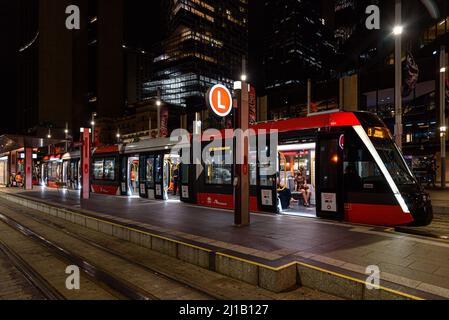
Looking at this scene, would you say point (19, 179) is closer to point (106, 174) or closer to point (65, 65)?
point (106, 174)

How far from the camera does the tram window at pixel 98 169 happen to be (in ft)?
64.5

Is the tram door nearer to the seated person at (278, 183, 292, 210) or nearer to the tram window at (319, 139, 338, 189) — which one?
the tram window at (319, 139, 338, 189)

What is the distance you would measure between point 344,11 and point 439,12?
1195 inches

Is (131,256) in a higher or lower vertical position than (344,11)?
lower

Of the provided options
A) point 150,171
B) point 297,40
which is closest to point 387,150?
point 150,171

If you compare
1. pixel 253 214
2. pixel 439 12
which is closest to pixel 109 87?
pixel 439 12

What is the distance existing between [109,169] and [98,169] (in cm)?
159

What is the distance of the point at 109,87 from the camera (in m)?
108

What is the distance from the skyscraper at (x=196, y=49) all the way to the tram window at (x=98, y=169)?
76673 mm

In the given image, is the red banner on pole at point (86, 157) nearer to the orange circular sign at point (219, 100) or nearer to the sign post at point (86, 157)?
the sign post at point (86, 157)

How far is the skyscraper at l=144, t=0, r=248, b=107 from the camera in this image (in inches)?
3974

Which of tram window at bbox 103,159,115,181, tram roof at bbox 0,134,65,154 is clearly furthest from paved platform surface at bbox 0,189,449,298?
tram roof at bbox 0,134,65,154

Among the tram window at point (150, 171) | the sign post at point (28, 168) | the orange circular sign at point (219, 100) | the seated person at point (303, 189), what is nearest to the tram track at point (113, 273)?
the orange circular sign at point (219, 100)

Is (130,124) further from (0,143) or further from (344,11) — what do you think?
(344,11)
